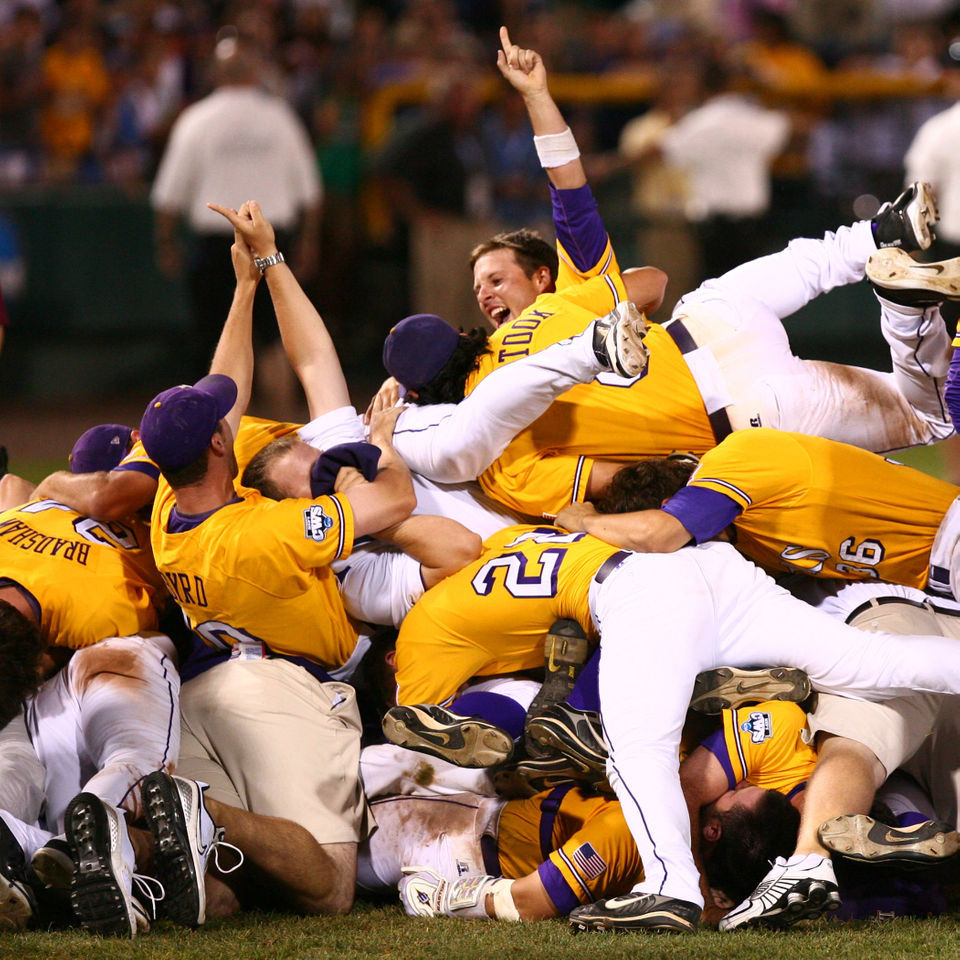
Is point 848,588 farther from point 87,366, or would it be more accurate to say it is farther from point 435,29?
point 435,29

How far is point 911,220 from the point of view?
4324 millimetres

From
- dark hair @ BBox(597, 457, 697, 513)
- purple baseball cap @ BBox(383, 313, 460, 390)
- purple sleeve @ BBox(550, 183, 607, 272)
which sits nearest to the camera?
dark hair @ BBox(597, 457, 697, 513)

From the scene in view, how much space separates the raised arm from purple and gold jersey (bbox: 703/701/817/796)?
Result: 1762mm

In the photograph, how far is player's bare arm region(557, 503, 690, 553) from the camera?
376cm

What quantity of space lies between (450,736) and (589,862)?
1.53 feet

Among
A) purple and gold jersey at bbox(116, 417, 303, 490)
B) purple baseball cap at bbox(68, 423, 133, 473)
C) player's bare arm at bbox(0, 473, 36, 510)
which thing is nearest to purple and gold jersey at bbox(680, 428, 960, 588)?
purple and gold jersey at bbox(116, 417, 303, 490)

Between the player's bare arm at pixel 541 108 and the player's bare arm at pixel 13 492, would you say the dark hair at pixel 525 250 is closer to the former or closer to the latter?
the player's bare arm at pixel 541 108

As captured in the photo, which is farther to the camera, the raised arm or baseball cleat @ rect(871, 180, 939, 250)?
the raised arm

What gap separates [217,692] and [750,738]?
148 cm

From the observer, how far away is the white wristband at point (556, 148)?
4789 millimetres

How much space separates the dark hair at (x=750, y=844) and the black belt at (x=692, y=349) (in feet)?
4.75

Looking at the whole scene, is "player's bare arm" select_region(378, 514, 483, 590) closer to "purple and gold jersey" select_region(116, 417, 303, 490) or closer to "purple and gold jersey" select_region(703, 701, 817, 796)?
"purple and gold jersey" select_region(116, 417, 303, 490)

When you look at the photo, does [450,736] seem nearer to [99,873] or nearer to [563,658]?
[563,658]

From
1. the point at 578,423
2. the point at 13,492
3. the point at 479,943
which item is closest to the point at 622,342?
the point at 578,423
